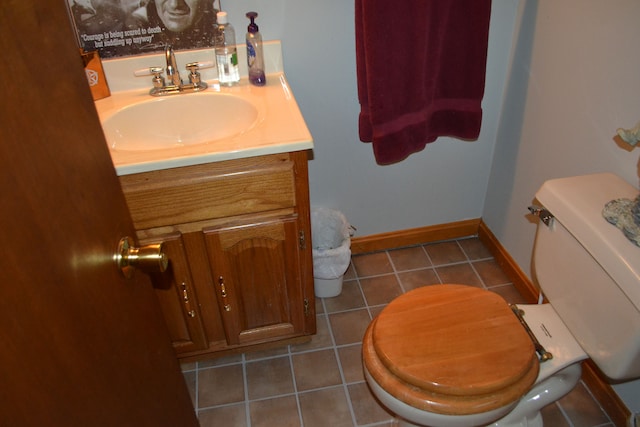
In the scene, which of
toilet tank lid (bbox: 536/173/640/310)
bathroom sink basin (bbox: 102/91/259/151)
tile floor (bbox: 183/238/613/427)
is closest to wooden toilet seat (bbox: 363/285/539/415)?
toilet tank lid (bbox: 536/173/640/310)

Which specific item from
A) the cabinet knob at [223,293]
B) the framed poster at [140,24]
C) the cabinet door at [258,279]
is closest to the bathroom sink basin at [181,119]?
the framed poster at [140,24]

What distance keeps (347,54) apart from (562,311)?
1.02 meters

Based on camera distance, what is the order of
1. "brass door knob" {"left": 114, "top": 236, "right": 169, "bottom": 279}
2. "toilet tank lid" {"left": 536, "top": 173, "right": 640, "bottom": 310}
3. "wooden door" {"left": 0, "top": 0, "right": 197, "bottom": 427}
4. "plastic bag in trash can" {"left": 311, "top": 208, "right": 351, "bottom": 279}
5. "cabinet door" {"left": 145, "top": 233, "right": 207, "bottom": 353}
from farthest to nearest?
1. "plastic bag in trash can" {"left": 311, "top": 208, "right": 351, "bottom": 279}
2. "cabinet door" {"left": 145, "top": 233, "right": 207, "bottom": 353}
3. "toilet tank lid" {"left": 536, "top": 173, "right": 640, "bottom": 310}
4. "brass door knob" {"left": 114, "top": 236, "right": 169, "bottom": 279}
5. "wooden door" {"left": 0, "top": 0, "right": 197, "bottom": 427}

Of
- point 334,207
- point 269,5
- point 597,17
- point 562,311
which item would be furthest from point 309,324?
point 597,17

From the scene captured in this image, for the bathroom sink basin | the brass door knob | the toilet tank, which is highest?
the brass door knob

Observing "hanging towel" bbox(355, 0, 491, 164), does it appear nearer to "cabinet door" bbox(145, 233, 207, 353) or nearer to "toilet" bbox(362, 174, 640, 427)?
"toilet" bbox(362, 174, 640, 427)

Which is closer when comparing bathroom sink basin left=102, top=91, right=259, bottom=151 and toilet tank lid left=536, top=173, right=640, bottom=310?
toilet tank lid left=536, top=173, right=640, bottom=310

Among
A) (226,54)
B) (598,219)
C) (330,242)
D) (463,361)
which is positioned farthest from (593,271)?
(226,54)

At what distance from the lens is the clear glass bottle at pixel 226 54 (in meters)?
1.52

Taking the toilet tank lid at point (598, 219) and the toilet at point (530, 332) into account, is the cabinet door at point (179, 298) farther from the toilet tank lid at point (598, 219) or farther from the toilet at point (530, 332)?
the toilet tank lid at point (598, 219)

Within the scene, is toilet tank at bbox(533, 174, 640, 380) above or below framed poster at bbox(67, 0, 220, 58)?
below

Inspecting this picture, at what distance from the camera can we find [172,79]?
4.99 ft

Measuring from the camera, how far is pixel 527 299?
74.5 inches

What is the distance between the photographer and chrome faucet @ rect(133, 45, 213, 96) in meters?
1.51
